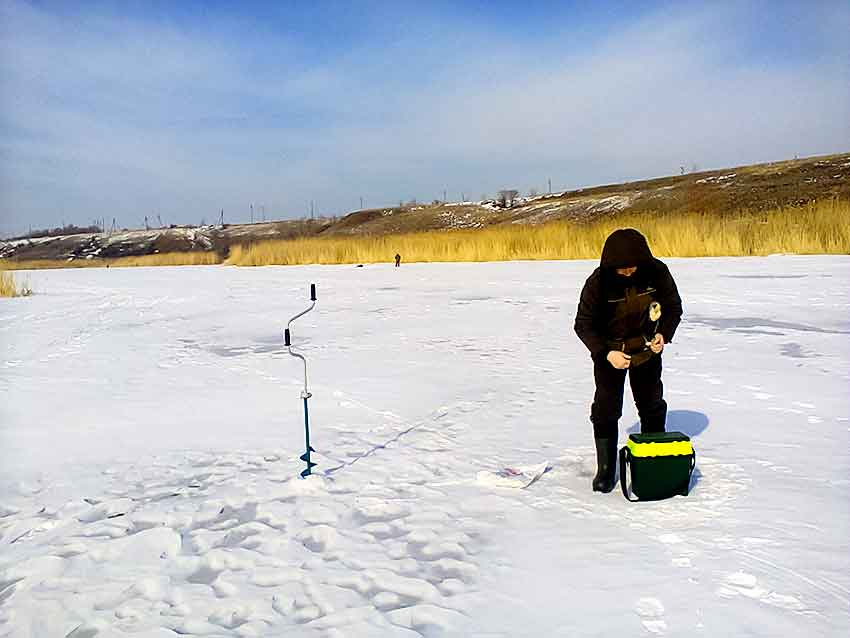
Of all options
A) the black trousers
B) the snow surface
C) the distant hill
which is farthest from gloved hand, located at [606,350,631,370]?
the distant hill

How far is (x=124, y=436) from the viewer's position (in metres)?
3.85

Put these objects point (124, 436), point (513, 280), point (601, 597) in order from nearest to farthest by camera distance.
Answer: point (601, 597) → point (124, 436) → point (513, 280)

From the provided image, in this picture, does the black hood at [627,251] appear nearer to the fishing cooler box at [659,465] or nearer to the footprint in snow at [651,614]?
the fishing cooler box at [659,465]

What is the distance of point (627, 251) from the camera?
2646 millimetres

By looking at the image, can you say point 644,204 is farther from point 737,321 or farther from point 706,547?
point 706,547

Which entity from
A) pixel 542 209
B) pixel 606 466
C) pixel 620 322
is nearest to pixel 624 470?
pixel 606 466

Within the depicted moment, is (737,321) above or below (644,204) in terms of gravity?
below

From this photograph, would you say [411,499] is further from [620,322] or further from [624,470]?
[620,322]

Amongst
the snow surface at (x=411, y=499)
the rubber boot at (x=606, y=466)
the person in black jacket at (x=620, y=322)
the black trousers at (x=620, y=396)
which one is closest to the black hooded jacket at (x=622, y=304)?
the person in black jacket at (x=620, y=322)

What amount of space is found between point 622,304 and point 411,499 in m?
1.38

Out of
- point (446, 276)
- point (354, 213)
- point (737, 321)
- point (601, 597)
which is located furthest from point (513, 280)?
point (354, 213)

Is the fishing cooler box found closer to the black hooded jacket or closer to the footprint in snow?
the black hooded jacket

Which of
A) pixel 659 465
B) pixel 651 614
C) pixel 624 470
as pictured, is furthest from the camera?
pixel 624 470

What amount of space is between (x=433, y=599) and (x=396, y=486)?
988mm
